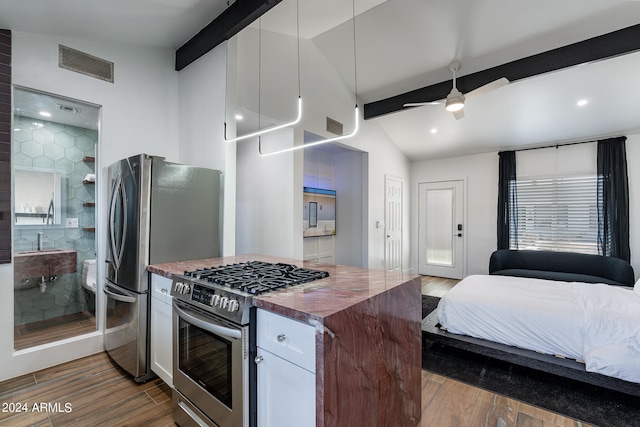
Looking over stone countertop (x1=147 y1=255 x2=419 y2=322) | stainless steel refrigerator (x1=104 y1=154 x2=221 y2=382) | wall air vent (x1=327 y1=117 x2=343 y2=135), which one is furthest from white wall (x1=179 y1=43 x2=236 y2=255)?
wall air vent (x1=327 y1=117 x2=343 y2=135)

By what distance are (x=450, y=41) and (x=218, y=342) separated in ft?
13.6

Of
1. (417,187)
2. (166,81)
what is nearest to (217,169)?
(166,81)

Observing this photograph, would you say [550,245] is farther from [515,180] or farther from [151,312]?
[151,312]

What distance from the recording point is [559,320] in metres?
2.36

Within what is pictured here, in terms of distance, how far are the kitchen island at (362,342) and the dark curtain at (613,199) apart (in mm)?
4761

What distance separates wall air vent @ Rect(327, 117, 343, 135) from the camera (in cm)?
445

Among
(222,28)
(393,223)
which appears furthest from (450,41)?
(393,223)

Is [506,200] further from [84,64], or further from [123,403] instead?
[84,64]

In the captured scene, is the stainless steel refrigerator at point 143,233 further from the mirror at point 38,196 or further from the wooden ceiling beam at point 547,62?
the wooden ceiling beam at point 547,62

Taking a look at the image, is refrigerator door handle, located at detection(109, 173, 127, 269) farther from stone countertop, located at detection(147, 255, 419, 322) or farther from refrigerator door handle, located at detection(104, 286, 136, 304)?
stone countertop, located at detection(147, 255, 419, 322)

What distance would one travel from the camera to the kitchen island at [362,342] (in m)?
1.11

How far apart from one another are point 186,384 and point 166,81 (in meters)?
3.08

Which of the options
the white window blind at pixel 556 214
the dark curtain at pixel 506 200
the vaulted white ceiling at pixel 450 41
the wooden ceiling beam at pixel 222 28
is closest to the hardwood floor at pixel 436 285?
the dark curtain at pixel 506 200

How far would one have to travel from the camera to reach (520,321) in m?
2.52
